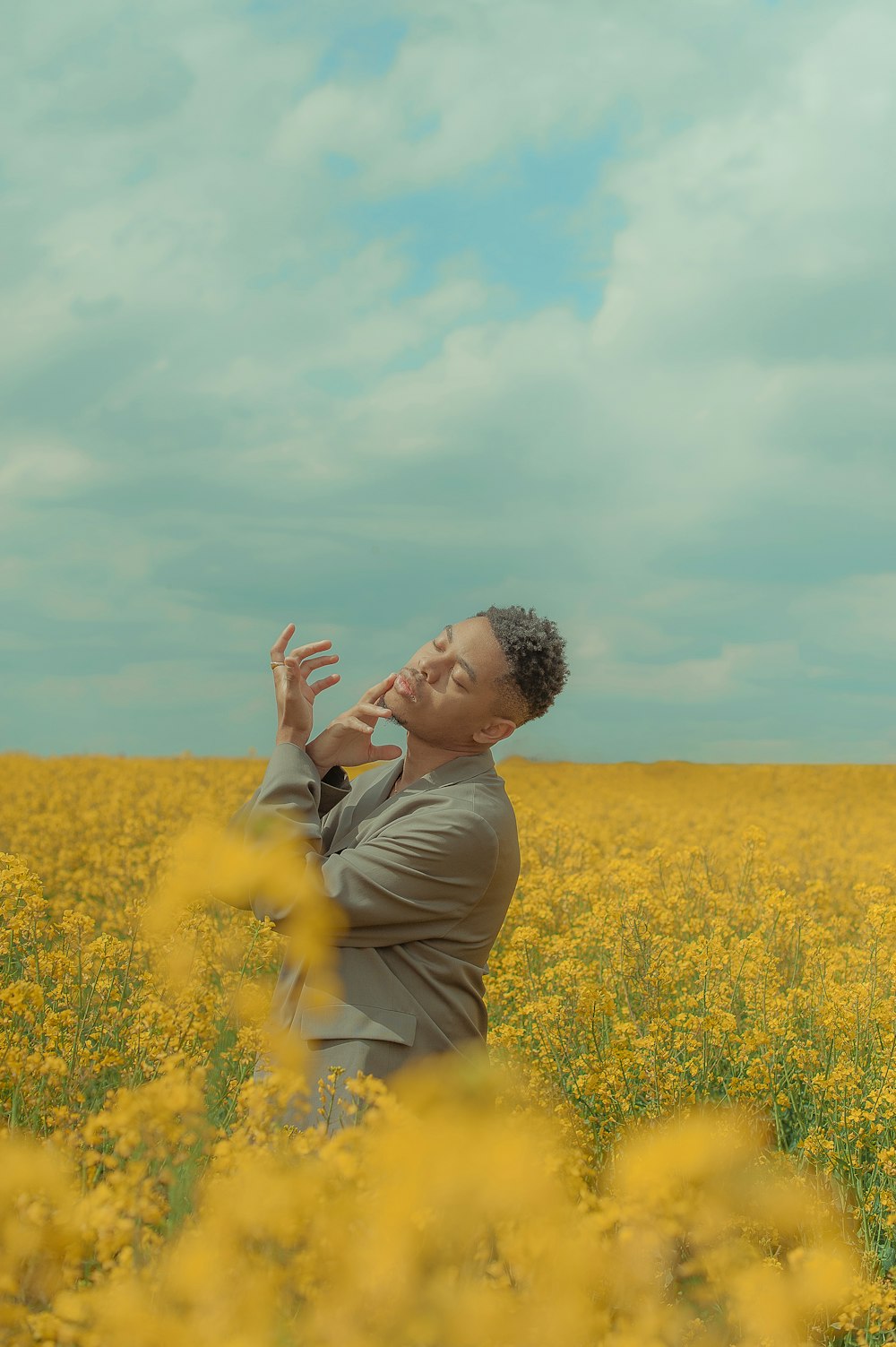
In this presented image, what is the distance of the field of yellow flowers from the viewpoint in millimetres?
1798

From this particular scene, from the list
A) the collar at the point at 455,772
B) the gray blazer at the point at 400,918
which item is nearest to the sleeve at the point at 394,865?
the gray blazer at the point at 400,918

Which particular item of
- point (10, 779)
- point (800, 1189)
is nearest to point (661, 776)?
point (10, 779)

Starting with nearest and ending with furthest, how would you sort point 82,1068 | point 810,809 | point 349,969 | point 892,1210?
point 349,969 → point 82,1068 → point 892,1210 → point 810,809

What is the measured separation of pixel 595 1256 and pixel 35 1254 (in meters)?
0.93

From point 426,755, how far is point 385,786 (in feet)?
0.71

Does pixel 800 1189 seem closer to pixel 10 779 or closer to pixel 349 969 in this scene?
pixel 349 969

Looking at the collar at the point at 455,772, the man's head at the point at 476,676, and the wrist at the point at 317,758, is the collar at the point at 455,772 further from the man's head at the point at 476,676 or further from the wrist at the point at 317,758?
the wrist at the point at 317,758

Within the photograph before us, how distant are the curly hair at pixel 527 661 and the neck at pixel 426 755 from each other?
177 millimetres

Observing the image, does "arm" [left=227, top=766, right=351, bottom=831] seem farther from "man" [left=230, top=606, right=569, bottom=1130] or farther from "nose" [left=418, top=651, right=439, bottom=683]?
"nose" [left=418, top=651, right=439, bottom=683]

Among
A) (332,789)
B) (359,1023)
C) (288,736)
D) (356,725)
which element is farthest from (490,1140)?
(332,789)

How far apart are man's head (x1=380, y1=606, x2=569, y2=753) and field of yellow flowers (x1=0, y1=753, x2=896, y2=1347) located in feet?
2.15

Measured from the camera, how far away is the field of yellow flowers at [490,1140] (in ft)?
5.90

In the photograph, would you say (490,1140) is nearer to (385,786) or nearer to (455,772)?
(455,772)

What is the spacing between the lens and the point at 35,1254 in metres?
1.91
